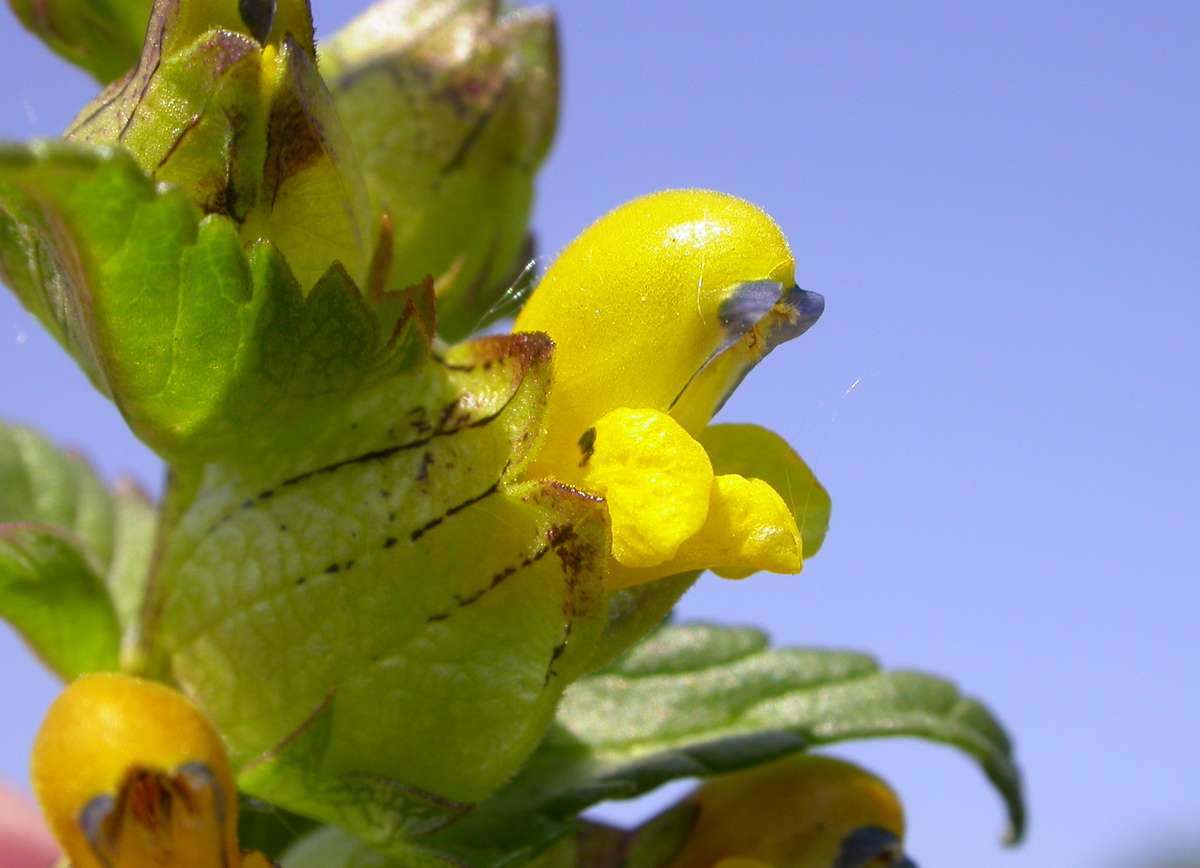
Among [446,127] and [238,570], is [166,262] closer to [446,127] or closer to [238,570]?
[238,570]

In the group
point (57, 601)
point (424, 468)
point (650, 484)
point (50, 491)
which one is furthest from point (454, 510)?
point (50, 491)

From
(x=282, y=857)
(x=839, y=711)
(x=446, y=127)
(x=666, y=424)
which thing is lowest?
(x=282, y=857)

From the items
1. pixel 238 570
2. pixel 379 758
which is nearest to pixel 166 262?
pixel 238 570

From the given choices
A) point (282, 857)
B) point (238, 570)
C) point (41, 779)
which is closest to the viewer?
point (41, 779)

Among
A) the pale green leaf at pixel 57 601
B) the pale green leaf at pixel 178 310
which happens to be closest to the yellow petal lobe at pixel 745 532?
the pale green leaf at pixel 178 310

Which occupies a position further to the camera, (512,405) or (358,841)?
(358,841)

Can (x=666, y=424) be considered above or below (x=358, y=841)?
above
